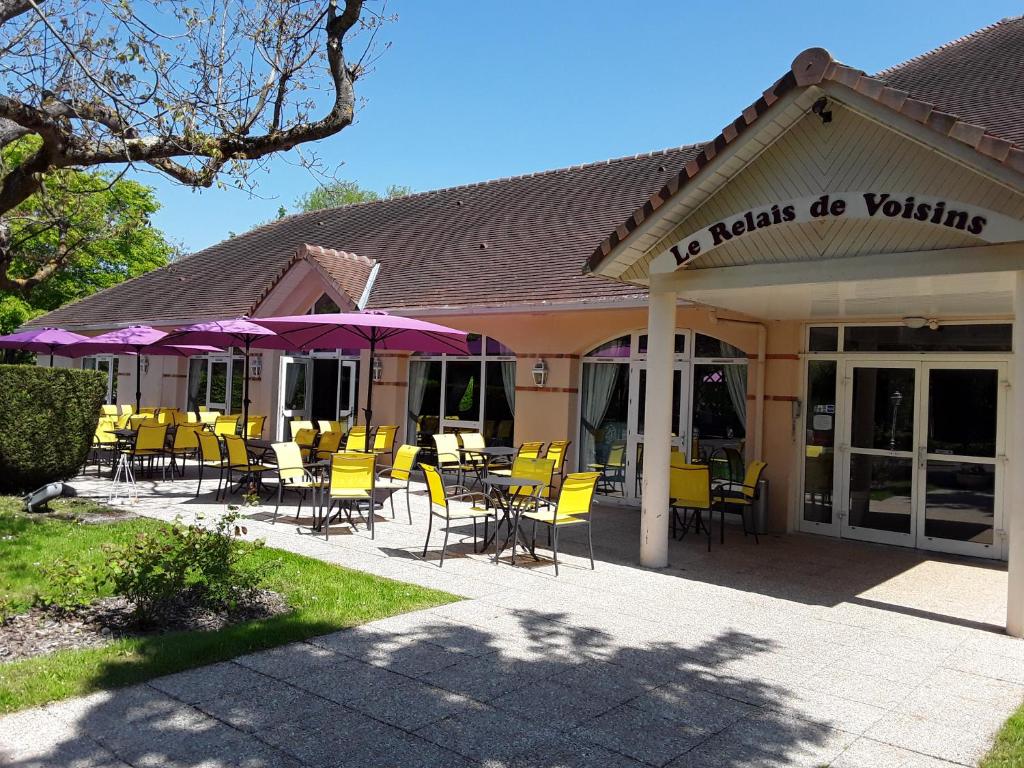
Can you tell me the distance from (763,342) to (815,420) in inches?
49.8

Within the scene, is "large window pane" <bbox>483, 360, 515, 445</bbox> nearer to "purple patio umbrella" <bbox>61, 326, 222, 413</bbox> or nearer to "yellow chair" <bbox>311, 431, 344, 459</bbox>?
"yellow chair" <bbox>311, 431, 344, 459</bbox>

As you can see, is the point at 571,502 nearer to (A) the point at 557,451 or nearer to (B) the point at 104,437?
(A) the point at 557,451

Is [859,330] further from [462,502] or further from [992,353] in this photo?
[462,502]

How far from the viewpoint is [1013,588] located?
6.10m

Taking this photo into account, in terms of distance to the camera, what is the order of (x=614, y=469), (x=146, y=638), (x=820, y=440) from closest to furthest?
(x=146, y=638)
(x=820, y=440)
(x=614, y=469)

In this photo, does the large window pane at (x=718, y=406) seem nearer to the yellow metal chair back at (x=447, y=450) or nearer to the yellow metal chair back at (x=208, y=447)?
the yellow metal chair back at (x=447, y=450)

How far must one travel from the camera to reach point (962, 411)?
30.7 feet

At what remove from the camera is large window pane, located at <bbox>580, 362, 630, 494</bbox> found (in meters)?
12.4

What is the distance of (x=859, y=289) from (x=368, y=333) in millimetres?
6967

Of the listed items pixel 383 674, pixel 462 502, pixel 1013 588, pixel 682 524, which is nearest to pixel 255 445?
pixel 462 502

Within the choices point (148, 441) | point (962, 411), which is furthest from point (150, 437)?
point (962, 411)

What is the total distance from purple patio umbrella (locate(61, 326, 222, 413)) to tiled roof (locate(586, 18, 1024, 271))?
9260 millimetres

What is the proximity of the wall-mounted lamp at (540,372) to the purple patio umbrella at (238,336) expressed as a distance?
3.95m

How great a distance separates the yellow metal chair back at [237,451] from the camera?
10.8 m
